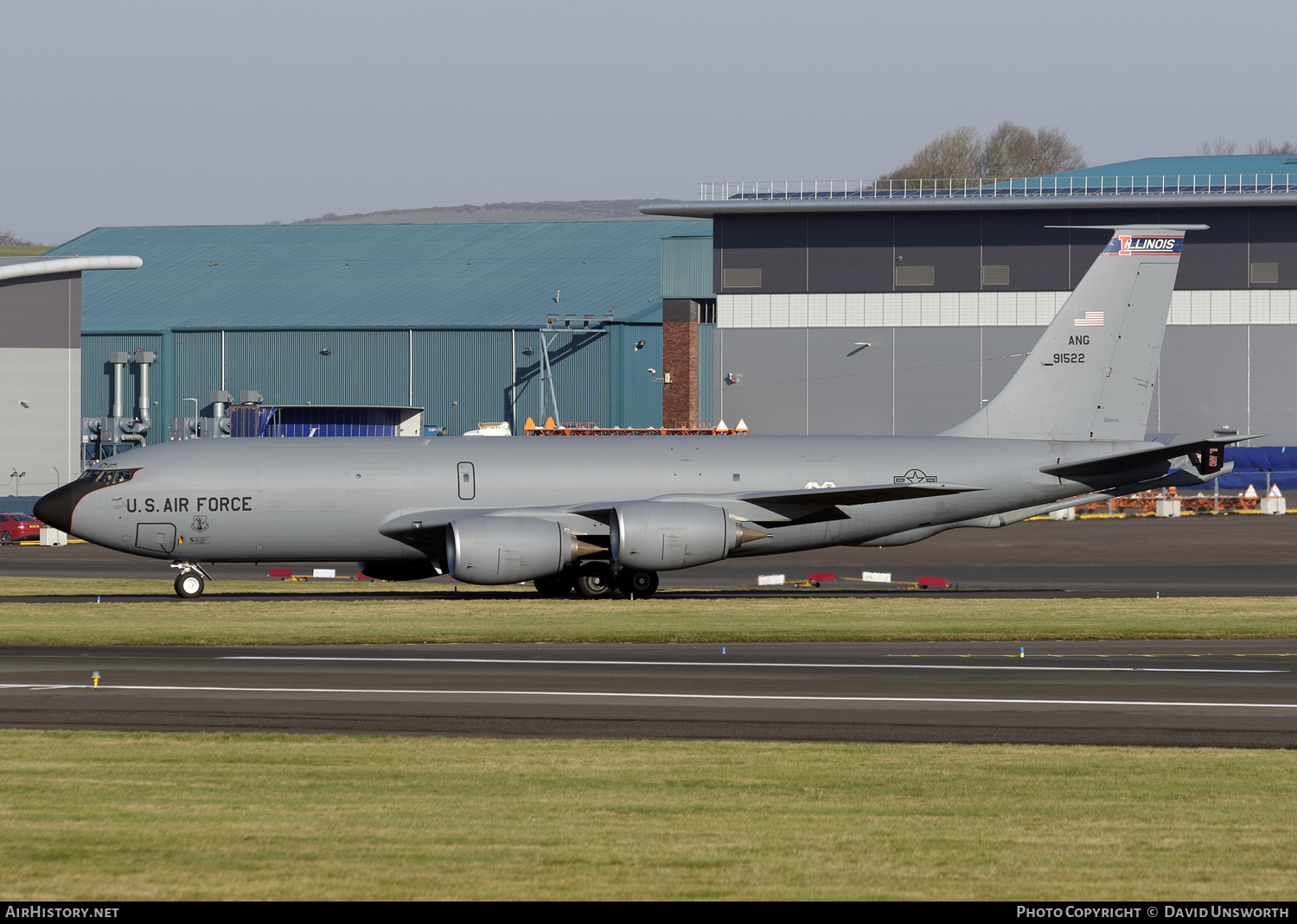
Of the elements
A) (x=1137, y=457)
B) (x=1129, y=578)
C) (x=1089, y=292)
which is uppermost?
(x=1089, y=292)

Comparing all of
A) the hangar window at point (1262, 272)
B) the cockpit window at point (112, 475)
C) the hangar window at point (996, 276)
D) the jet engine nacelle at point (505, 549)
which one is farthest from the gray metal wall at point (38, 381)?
the hangar window at point (1262, 272)

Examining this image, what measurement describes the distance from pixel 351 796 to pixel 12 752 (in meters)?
4.75

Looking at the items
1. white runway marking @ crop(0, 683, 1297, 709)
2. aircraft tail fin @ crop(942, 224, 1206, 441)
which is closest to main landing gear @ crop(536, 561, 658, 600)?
aircraft tail fin @ crop(942, 224, 1206, 441)

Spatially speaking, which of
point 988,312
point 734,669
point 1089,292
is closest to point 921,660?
point 734,669

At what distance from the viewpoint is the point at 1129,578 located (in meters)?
44.8

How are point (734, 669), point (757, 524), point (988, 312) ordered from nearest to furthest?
1. point (734, 669)
2. point (757, 524)
3. point (988, 312)

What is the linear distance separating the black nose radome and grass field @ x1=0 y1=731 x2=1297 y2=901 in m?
21.7

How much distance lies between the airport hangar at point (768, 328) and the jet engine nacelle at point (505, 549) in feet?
160

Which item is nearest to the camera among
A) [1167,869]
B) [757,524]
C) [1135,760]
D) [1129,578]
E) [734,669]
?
[1167,869]

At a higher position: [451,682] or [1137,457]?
[1137,457]

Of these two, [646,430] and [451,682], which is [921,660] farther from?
[646,430]

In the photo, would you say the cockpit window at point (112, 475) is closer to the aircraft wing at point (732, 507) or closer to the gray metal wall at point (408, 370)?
the aircraft wing at point (732, 507)

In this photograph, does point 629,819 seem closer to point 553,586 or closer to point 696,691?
point 696,691

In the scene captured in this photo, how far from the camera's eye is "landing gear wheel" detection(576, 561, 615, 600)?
38656 mm
